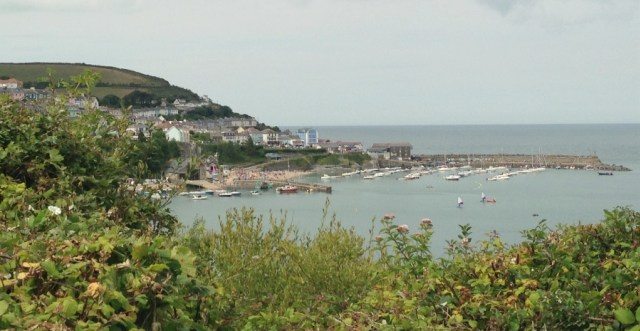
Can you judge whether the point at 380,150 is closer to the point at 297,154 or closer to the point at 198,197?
the point at 297,154

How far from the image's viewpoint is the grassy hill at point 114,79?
11969cm

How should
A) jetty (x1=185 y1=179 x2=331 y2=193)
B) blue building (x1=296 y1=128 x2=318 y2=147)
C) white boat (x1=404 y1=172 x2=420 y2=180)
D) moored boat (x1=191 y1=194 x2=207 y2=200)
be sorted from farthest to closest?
blue building (x1=296 y1=128 x2=318 y2=147) < white boat (x1=404 y1=172 x2=420 y2=180) < jetty (x1=185 y1=179 x2=331 y2=193) < moored boat (x1=191 y1=194 x2=207 y2=200)

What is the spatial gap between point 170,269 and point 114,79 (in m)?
135

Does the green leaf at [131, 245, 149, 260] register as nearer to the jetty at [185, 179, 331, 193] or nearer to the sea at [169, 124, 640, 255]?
the sea at [169, 124, 640, 255]

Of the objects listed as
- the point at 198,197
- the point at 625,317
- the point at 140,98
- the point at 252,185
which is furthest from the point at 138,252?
the point at 140,98

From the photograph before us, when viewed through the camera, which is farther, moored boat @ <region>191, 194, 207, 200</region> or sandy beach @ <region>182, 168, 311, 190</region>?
sandy beach @ <region>182, 168, 311, 190</region>

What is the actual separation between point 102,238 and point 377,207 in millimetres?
51888

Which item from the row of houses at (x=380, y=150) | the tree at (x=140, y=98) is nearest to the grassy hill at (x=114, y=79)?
the tree at (x=140, y=98)

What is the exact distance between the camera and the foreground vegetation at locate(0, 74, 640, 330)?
264cm

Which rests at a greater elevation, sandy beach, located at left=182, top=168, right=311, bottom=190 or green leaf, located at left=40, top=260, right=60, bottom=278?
green leaf, located at left=40, top=260, right=60, bottom=278

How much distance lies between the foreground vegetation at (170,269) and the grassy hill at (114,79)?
108 metres

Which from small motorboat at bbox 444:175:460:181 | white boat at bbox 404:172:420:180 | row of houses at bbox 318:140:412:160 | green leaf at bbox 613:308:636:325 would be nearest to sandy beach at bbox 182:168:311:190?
white boat at bbox 404:172:420:180

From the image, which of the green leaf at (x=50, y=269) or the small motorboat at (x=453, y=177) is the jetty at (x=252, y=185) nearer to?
the small motorboat at (x=453, y=177)

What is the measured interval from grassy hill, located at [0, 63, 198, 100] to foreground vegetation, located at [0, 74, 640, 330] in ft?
355
